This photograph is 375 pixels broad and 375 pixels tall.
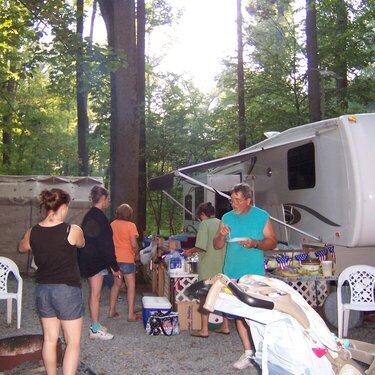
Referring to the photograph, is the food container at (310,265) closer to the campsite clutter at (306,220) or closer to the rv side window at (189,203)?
the campsite clutter at (306,220)

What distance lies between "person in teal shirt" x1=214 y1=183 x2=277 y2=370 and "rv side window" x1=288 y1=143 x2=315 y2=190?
9.90 feet

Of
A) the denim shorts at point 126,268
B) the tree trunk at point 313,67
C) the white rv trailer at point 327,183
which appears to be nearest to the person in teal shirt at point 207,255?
the denim shorts at point 126,268

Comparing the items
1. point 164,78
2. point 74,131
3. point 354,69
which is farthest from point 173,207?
point 74,131

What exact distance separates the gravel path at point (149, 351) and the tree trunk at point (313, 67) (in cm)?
731

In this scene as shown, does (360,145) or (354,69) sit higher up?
(354,69)

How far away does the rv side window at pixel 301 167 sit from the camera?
735cm

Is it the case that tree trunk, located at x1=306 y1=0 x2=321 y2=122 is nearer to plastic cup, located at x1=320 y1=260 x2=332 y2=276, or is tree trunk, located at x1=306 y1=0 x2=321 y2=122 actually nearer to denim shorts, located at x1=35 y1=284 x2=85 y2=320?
plastic cup, located at x1=320 y1=260 x2=332 y2=276

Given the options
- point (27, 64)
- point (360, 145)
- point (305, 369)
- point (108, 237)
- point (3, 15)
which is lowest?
point (305, 369)

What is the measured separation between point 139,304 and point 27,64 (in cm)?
499

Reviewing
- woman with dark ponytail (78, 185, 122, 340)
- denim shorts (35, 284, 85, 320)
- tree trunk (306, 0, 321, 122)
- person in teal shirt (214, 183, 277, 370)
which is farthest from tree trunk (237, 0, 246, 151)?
denim shorts (35, 284, 85, 320)

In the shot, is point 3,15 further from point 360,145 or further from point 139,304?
point 360,145

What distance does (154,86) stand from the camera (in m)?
16.4

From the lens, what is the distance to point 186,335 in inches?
234

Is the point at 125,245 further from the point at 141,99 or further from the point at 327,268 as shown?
Result: the point at 141,99
